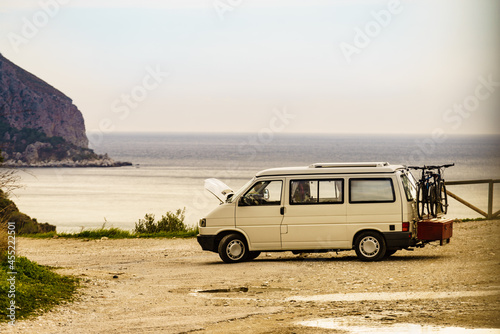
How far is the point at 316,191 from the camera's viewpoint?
51.3 ft

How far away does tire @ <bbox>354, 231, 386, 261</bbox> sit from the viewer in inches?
603

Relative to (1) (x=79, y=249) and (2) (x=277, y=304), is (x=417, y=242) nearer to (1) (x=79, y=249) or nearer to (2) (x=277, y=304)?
(2) (x=277, y=304)

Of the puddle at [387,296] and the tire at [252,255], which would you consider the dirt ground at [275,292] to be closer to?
the puddle at [387,296]

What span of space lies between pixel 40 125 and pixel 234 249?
169388mm

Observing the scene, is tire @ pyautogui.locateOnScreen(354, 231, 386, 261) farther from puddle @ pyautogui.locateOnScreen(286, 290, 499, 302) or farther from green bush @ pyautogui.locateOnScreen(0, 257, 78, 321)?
green bush @ pyautogui.locateOnScreen(0, 257, 78, 321)

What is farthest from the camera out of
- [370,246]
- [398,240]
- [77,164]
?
[77,164]

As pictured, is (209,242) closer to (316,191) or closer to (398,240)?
(316,191)

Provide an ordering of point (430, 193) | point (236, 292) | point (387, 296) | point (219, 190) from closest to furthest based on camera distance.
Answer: point (387, 296)
point (236, 292)
point (430, 193)
point (219, 190)

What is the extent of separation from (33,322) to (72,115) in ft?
603

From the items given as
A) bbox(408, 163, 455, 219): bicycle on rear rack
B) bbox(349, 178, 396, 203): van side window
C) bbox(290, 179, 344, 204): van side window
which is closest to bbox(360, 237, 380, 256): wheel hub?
bbox(349, 178, 396, 203): van side window

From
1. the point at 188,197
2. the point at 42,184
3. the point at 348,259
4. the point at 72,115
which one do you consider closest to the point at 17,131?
the point at 72,115

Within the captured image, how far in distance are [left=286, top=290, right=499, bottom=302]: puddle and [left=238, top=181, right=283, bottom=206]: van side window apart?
439cm

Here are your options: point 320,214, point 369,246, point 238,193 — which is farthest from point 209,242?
point 369,246

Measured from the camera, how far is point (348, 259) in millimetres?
15930
